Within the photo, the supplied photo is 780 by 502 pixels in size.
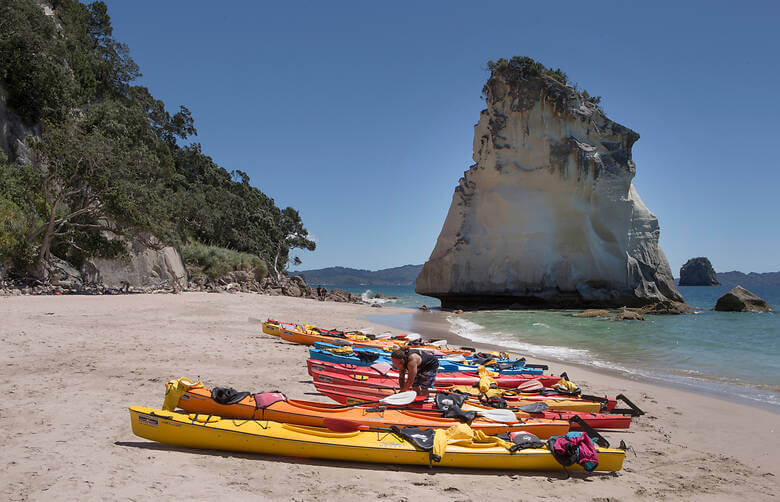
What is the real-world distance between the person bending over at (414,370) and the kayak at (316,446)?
1754 mm

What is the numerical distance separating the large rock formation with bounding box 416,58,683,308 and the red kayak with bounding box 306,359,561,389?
23.0 m

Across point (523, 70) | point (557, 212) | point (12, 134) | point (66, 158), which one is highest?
point (523, 70)

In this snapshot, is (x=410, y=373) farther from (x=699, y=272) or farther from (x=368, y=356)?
(x=699, y=272)

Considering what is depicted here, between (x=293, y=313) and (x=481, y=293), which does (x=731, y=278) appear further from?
(x=293, y=313)

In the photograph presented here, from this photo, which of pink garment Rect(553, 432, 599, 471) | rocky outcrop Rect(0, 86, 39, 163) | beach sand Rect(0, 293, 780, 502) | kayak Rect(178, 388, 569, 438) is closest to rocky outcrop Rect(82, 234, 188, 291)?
rocky outcrop Rect(0, 86, 39, 163)

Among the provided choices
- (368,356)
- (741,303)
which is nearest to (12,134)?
(368,356)

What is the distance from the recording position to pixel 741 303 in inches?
1167

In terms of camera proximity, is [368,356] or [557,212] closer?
[368,356]

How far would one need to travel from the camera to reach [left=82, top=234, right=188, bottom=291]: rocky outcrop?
1955cm

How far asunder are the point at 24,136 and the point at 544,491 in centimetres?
2324

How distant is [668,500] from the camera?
3824 millimetres

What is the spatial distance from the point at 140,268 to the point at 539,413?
21.7 meters

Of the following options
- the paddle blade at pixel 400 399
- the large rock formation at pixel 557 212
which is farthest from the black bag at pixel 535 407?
the large rock formation at pixel 557 212

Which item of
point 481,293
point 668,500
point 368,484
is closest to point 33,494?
point 368,484
